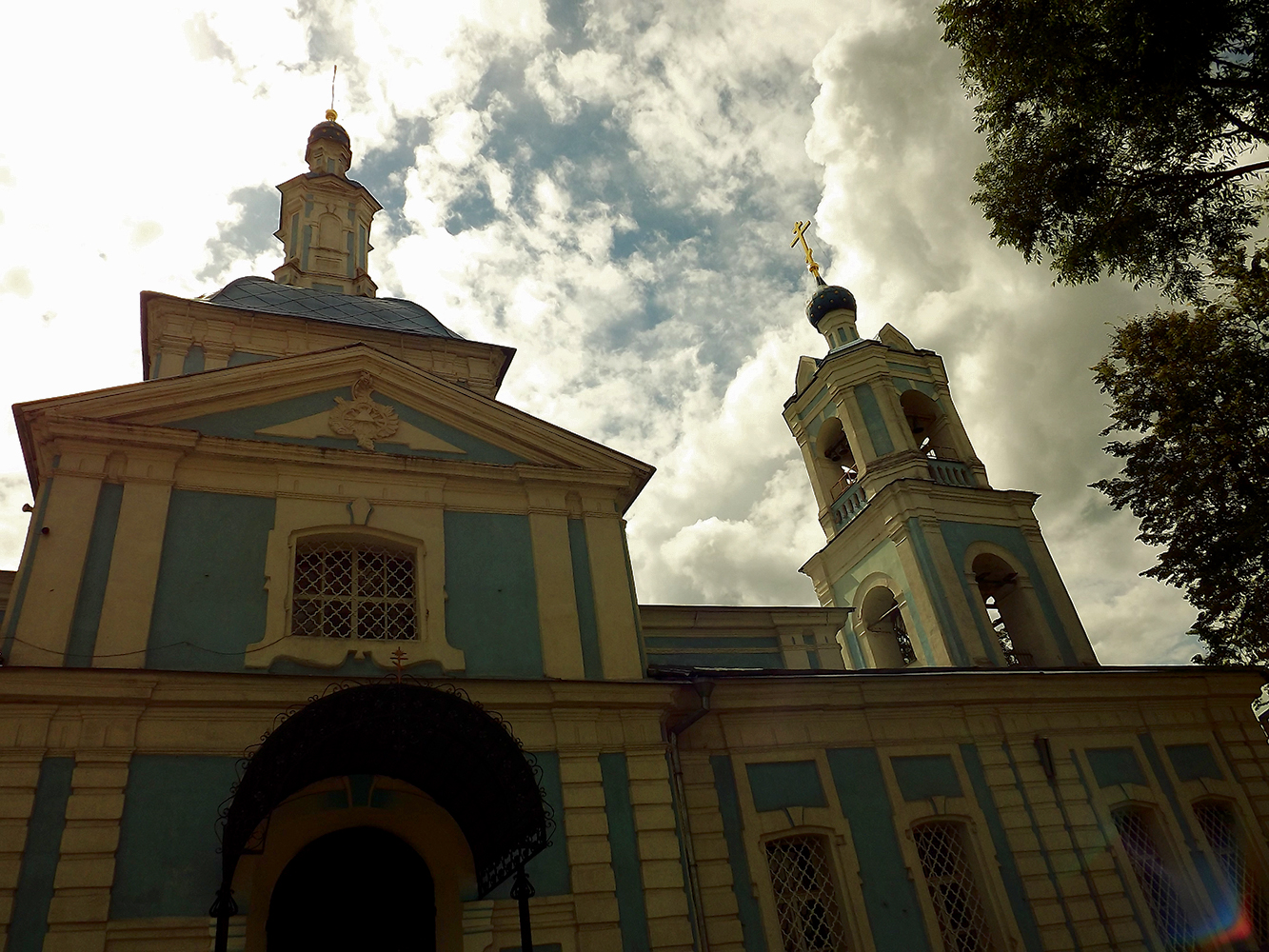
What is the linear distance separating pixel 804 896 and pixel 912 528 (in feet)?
25.3

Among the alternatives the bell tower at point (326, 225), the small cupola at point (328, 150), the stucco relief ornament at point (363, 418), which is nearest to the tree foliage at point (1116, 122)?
the stucco relief ornament at point (363, 418)

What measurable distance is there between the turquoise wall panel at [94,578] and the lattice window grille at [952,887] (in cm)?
889

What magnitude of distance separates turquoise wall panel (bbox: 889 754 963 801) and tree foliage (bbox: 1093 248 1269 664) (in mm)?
4746

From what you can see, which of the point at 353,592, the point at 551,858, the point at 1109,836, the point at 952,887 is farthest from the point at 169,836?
the point at 1109,836

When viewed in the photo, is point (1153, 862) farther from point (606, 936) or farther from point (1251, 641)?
point (606, 936)

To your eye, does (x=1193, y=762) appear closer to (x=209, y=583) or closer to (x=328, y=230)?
(x=209, y=583)

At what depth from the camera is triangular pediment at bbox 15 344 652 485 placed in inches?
390

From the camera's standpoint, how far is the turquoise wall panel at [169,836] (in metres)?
7.27

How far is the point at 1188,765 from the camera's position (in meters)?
12.8

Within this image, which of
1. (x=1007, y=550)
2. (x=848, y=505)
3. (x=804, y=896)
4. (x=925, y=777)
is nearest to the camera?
(x=804, y=896)

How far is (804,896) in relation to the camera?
988 centimetres

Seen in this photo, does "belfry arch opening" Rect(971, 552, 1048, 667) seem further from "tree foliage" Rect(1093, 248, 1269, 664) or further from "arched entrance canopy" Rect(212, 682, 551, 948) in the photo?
"arched entrance canopy" Rect(212, 682, 551, 948)

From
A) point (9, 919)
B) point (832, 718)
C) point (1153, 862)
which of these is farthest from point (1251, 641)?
point (9, 919)

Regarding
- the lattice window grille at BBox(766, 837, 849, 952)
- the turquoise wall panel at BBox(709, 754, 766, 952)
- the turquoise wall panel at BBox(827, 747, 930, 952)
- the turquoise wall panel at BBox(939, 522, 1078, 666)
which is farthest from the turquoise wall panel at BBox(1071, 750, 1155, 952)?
the turquoise wall panel at BBox(709, 754, 766, 952)
